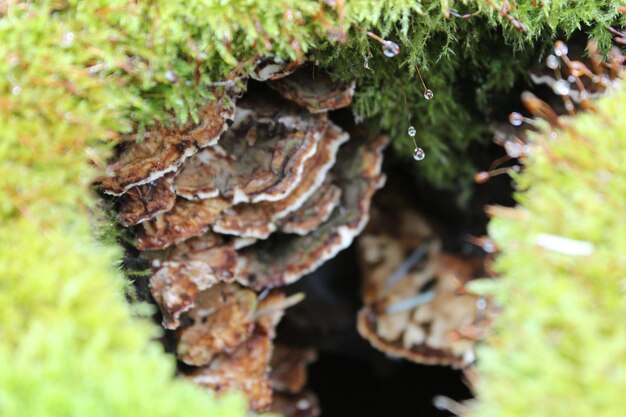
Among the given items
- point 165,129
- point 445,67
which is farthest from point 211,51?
point 445,67

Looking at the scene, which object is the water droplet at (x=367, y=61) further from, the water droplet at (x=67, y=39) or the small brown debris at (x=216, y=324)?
the small brown debris at (x=216, y=324)

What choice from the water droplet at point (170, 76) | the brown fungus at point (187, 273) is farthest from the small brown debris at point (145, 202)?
the water droplet at point (170, 76)

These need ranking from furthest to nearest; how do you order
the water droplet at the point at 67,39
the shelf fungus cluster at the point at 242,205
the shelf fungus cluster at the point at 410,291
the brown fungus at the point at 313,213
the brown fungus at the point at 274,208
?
the shelf fungus cluster at the point at 410,291 < the brown fungus at the point at 313,213 < the brown fungus at the point at 274,208 < the shelf fungus cluster at the point at 242,205 < the water droplet at the point at 67,39

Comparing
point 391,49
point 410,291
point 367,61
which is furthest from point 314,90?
point 410,291

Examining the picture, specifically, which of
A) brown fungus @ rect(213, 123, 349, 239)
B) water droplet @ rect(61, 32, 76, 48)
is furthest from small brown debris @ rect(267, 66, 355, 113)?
water droplet @ rect(61, 32, 76, 48)

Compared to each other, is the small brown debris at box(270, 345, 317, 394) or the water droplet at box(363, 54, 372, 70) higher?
the water droplet at box(363, 54, 372, 70)

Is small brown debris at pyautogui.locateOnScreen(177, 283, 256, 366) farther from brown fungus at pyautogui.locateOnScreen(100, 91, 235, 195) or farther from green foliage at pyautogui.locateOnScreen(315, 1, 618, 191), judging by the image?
green foliage at pyautogui.locateOnScreen(315, 1, 618, 191)

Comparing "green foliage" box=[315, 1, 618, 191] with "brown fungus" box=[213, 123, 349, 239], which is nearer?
"green foliage" box=[315, 1, 618, 191]
